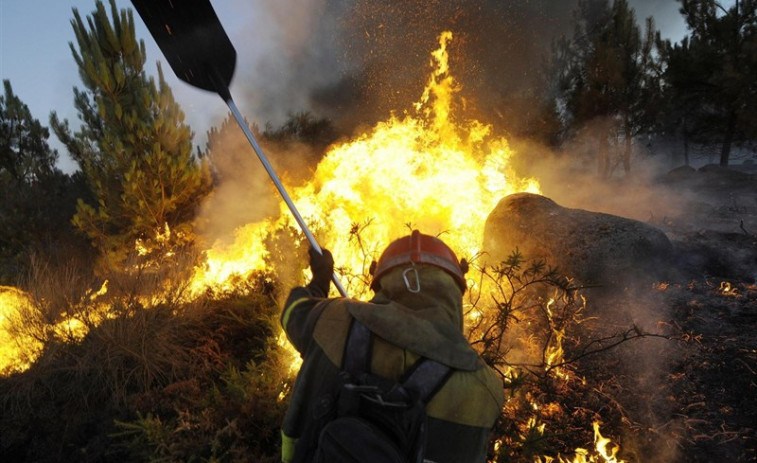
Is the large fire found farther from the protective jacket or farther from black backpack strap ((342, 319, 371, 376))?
black backpack strap ((342, 319, 371, 376))

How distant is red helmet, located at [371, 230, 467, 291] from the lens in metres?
1.80

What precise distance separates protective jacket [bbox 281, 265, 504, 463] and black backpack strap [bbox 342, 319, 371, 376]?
1.0 inches

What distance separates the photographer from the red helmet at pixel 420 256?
1.80 meters

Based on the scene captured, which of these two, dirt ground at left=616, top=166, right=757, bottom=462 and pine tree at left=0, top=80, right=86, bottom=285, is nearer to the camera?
dirt ground at left=616, top=166, right=757, bottom=462

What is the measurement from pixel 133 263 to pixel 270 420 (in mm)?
3624

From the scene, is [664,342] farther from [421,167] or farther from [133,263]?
[133,263]

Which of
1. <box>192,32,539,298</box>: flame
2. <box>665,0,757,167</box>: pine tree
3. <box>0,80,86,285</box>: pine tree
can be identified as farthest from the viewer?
<box>665,0,757,167</box>: pine tree

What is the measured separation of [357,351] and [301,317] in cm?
42

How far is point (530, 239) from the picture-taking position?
6.07 meters

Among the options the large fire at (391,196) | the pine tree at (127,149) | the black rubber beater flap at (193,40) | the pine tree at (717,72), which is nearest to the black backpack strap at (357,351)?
the black rubber beater flap at (193,40)

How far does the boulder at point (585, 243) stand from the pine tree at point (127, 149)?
7.44m

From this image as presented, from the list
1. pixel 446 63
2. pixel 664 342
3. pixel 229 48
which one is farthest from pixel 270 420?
pixel 446 63

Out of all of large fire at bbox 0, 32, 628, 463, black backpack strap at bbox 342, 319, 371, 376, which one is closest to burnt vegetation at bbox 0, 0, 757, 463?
large fire at bbox 0, 32, 628, 463

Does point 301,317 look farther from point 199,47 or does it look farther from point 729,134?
point 729,134
